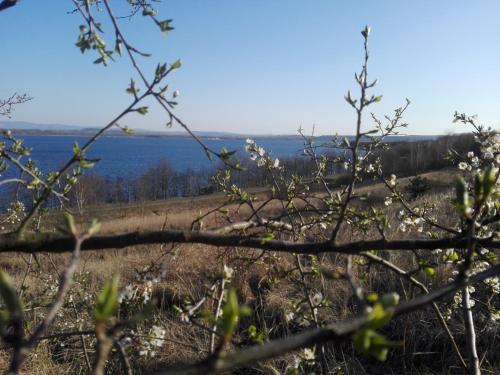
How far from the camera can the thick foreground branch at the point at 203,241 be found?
3.25 feet

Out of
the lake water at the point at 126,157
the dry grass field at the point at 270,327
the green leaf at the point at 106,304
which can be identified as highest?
the green leaf at the point at 106,304

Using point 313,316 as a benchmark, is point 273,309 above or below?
below

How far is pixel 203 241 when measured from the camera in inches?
41.3

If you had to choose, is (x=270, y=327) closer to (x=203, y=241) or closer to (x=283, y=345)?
(x=203, y=241)

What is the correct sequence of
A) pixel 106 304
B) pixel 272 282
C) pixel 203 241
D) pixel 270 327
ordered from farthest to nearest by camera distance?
A: pixel 270 327 → pixel 272 282 → pixel 203 241 → pixel 106 304

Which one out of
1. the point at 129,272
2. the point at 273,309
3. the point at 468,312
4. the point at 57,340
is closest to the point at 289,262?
the point at 273,309

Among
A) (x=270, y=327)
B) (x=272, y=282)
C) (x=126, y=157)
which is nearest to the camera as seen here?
(x=272, y=282)

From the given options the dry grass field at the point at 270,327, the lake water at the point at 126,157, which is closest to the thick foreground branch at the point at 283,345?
the dry grass field at the point at 270,327

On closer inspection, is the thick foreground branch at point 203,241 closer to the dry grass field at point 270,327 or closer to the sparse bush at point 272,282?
the sparse bush at point 272,282

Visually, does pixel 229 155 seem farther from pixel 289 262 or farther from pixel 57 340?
pixel 289 262

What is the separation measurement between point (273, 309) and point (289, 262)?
6.15 ft

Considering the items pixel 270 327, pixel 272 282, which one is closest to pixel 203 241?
pixel 272 282

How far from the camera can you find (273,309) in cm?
468

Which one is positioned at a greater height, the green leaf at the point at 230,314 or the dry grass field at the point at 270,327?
the green leaf at the point at 230,314
